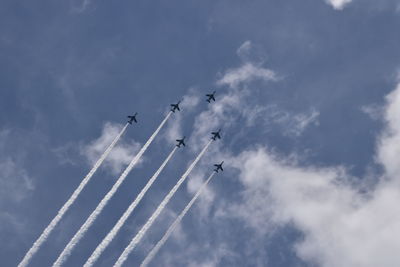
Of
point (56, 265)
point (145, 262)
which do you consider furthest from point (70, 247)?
point (145, 262)

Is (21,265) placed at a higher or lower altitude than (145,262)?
lower

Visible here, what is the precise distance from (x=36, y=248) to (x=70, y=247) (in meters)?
10.0

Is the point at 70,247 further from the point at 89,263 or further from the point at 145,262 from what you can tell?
the point at 145,262

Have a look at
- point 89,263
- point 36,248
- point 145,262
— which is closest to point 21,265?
point 36,248

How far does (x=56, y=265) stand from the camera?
195500 mm

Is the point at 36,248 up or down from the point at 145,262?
down

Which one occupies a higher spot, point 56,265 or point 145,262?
point 145,262

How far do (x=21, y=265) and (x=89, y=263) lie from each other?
19.3 m

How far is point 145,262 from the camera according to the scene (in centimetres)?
19925

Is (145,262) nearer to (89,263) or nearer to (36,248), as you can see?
(89,263)

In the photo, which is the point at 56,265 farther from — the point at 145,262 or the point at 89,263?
the point at 145,262

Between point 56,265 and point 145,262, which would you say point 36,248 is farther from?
point 145,262

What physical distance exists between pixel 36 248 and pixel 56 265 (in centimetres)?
902

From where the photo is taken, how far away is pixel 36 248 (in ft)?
655
